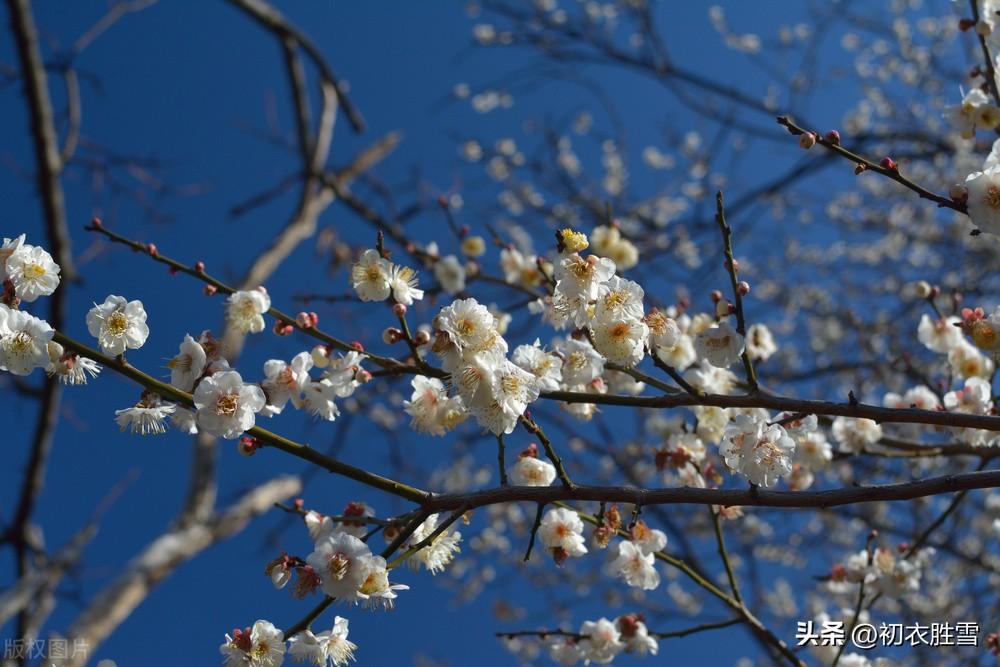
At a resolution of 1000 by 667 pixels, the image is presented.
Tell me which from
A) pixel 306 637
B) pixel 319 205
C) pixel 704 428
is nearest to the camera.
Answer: pixel 306 637

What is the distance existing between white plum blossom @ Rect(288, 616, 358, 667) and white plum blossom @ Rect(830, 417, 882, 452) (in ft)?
5.61

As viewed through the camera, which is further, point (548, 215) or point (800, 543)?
point (800, 543)

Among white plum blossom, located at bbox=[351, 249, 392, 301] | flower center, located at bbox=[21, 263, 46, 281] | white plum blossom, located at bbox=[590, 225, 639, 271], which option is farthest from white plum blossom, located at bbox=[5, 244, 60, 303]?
white plum blossom, located at bbox=[590, 225, 639, 271]

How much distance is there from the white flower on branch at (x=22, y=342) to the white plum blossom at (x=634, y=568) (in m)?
1.61

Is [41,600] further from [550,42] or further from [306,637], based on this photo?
[550,42]

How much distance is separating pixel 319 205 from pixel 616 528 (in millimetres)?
6446

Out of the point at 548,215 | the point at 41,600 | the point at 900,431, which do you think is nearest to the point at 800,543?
the point at 548,215

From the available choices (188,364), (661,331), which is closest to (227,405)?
(188,364)

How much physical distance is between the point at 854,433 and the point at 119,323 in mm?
2246

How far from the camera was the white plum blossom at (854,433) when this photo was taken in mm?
2555

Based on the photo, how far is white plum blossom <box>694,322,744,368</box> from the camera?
1819 millimetres

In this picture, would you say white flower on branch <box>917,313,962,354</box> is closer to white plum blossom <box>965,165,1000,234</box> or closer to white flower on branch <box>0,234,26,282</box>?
white plum blossom <box>965,165,1000,234</box>

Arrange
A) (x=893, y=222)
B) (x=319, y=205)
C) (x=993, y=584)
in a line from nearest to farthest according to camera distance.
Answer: (x=993, y=584)
(x=319, y=205)
(x=893, y=222)

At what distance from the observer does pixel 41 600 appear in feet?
16.3
